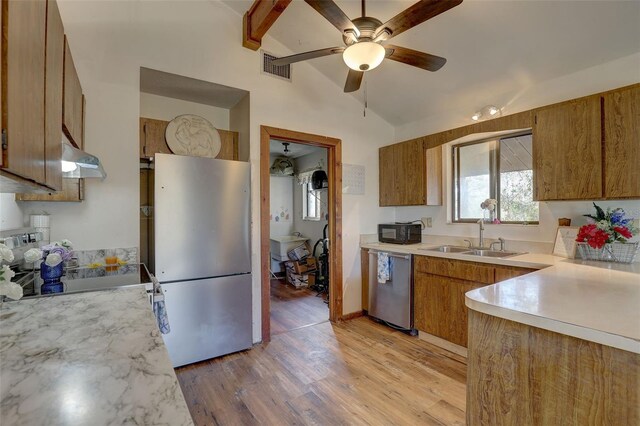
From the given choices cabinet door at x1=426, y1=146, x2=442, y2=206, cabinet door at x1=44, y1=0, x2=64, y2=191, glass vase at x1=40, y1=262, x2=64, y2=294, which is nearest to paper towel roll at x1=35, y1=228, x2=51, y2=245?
glass vase at x1=40, y1=262, x2=64, y2=294

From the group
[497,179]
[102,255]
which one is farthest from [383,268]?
[102,255]

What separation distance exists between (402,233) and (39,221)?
122 inches

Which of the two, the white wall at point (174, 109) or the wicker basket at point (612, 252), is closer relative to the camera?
the wicker basket at point (612, 252)

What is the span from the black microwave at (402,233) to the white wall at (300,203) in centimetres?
168

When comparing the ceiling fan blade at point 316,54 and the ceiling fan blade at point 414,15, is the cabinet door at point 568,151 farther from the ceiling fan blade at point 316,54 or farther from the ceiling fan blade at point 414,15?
the ceiling fan blade at point 316,54

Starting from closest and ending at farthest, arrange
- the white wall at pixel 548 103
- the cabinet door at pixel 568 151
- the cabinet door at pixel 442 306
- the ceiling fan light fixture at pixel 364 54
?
the ceiling fan light fixture at pixel 364 54 → the cabinet door at pixel 568 151 → the white wall at pixel 548 103 → the cabinet door at pixel 442 306

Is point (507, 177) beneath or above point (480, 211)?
above

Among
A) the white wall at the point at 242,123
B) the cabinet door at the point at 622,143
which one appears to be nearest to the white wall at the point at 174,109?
the white wall at the point at 242,123

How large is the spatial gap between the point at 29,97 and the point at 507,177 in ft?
11.0

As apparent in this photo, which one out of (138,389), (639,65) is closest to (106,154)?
(138,389)

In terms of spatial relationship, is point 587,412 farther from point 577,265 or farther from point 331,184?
point 331,184

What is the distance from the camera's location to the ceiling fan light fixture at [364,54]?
1.69 meters

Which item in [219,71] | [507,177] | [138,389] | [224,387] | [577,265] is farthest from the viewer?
[507,177]

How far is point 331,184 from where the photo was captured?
11.0 ft
